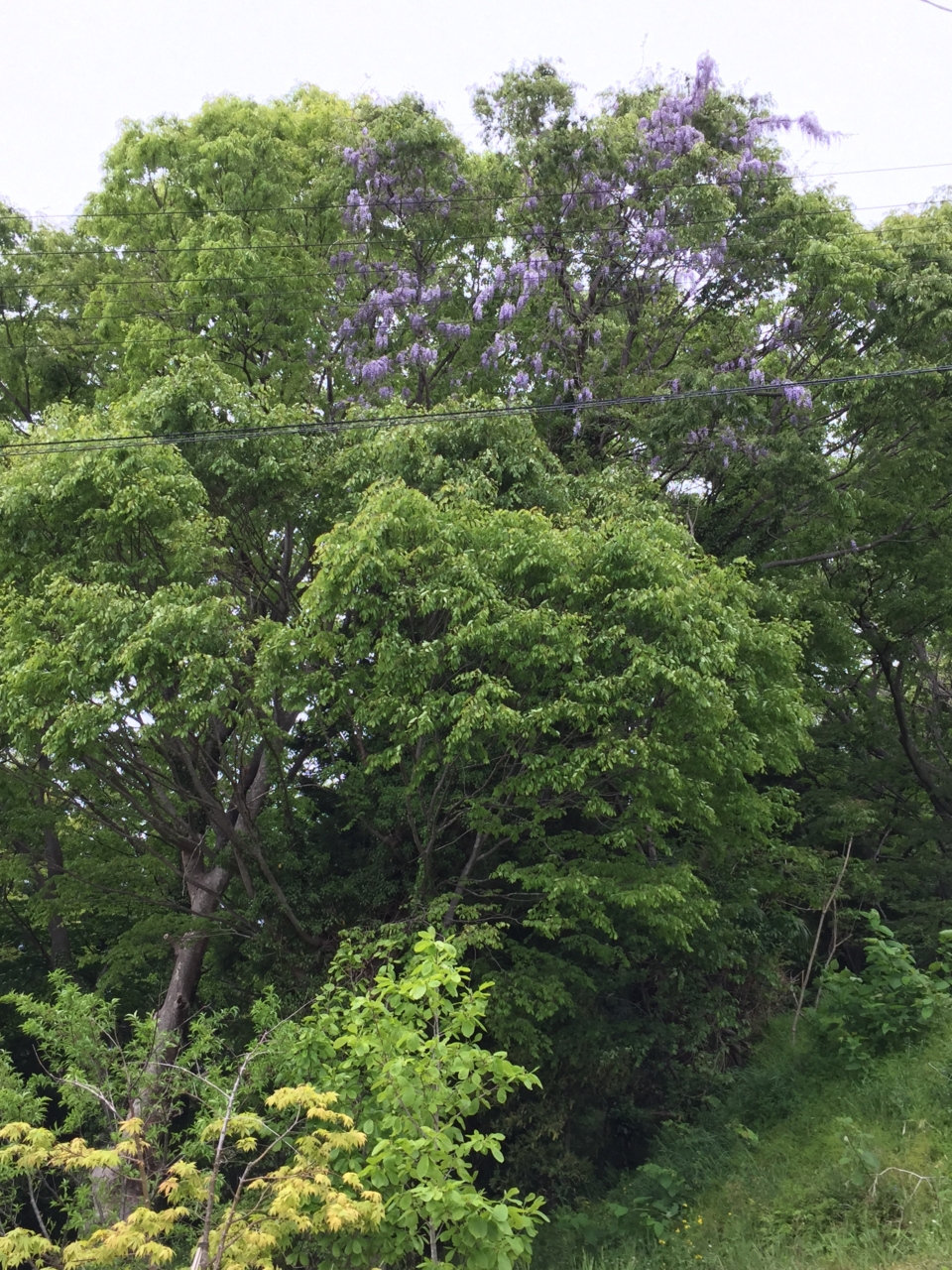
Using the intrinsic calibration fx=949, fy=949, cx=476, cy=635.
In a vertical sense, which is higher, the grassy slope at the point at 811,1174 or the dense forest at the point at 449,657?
the dense forest at the point at 449,657

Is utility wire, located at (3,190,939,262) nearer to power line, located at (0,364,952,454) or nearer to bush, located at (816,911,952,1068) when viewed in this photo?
power line, located at (0,364,952,454)

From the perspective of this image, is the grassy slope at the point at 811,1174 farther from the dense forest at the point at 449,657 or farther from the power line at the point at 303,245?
the power line at the point at 303,245

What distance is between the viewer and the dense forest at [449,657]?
22.0 ft

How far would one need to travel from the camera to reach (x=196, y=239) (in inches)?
504

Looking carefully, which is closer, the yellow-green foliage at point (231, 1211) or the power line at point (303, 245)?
the yellow-green foliage at point (231, 1211)

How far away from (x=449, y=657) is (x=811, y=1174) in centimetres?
556

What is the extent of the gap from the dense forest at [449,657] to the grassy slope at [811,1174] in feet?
0.75

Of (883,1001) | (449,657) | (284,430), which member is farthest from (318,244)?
(883,1001)

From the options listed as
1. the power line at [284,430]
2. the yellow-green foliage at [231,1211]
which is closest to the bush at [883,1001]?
the power line at [284,430]

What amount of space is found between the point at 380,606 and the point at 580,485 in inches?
155

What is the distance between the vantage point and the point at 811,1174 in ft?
27.3

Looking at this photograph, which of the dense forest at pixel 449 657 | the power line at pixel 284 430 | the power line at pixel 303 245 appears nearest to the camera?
the dense forest at pixel 449 657

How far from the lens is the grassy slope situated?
6.73 metres

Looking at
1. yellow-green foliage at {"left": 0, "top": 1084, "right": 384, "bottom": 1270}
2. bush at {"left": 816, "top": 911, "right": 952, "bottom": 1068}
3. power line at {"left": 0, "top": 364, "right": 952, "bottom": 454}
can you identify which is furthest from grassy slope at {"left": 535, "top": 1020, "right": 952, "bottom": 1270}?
power line at {"left": 0, "top": 364, "right": 952, "bottom": 454}
